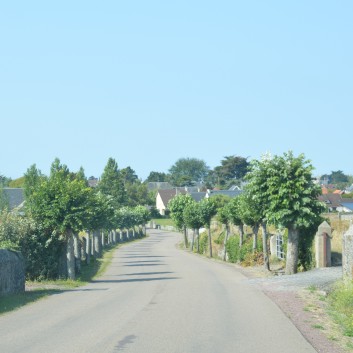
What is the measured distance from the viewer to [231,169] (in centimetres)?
14862

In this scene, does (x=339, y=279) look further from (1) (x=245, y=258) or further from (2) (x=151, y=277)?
(1) (x=245, y=258)

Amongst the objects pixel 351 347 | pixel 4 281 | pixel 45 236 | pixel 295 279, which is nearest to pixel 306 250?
pixel 295 279

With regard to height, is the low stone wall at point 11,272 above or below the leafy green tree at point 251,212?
below

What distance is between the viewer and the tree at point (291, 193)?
3147cm

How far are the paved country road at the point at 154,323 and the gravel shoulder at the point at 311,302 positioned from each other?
14.0 inches

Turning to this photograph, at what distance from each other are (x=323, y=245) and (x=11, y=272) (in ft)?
50.1

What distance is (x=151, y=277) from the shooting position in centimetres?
3391

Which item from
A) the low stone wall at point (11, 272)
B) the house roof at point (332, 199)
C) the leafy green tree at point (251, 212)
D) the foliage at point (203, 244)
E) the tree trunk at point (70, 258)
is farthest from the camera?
the house roof at point (332, 199)

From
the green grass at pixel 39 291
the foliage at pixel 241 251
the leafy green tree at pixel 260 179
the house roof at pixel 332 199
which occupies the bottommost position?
the green grass at pixel 39 291

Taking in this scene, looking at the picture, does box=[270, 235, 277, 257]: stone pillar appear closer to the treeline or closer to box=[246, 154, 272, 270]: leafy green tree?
box=[246, 154, 272, 270]: leafy green tree

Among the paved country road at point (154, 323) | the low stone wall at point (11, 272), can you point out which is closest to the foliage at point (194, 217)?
the paved country road at point (154, 323)

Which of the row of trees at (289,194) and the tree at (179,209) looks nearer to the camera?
the row of trees at (289,194)

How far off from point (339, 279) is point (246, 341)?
47.4 ft

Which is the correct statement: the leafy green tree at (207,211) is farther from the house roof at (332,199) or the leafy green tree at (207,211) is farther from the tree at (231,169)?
the tree at (231,169)
